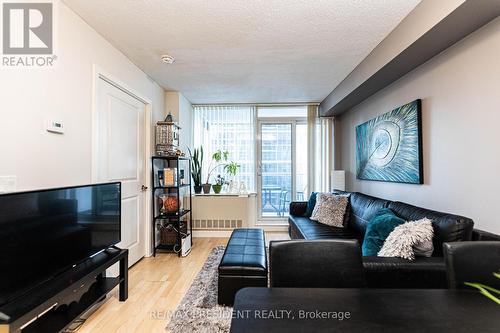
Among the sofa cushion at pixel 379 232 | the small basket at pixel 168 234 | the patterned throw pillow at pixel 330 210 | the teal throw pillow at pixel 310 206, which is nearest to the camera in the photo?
the sofa cushion at pixel 379 232

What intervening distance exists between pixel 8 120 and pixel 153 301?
1.76 m

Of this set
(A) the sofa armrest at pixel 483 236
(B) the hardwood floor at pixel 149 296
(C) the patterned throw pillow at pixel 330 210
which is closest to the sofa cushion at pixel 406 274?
(A) the sofa armrest at pixel 483 236

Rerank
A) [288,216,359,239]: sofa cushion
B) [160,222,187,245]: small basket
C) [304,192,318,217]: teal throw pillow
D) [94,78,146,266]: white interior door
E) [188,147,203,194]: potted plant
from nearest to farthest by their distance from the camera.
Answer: [94,78,146,266]: white interior door → [288,216,359,239]: sofa cushion → [160,222,187,245]: small basket → [304,192,318,217]: teal throw pillow → [188,147,203,194]: potted plant

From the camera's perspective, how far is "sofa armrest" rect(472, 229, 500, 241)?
1602mm

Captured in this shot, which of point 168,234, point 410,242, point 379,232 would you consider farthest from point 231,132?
point 410,242

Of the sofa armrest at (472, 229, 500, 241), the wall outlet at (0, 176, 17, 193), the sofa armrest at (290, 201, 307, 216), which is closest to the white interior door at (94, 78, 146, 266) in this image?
the wall outlet at (0, 176, 17, 193)

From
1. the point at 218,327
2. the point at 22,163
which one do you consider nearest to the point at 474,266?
the point at 218,327

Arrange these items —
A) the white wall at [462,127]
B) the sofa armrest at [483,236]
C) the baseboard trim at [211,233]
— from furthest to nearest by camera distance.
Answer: the baseboard trim at [211,233]
the white wall at [462,127]
the sofa armrest at [483,236]

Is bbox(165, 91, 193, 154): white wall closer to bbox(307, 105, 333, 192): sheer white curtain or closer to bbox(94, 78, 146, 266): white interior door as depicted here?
bbox(94, 78, 146, 266): white interior door

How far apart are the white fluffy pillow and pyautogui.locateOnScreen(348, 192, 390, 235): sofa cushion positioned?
900 mm

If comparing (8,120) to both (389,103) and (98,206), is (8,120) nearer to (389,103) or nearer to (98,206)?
(98,206)

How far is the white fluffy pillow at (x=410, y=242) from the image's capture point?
1661 mm

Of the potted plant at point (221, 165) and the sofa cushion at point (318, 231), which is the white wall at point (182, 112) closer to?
the potted plant at point (221, 165)

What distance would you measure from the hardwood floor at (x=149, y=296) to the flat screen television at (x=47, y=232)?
53 cm
